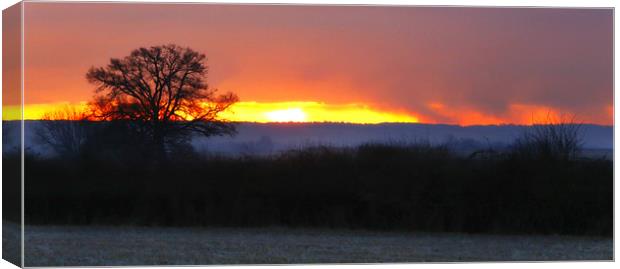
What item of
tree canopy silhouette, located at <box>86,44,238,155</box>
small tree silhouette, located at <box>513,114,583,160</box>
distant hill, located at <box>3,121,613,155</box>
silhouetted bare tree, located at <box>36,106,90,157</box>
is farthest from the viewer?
small tree silhouette, located at <box>513,114,583,160</box>

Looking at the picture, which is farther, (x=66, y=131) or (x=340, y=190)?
(x=340, y=190)

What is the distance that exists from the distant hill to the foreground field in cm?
93

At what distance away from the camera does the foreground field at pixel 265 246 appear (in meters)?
14.8

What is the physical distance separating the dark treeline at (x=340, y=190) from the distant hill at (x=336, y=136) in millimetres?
105

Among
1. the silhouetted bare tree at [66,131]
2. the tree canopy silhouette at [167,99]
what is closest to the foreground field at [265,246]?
the silhouetted bare tree at [66,131]

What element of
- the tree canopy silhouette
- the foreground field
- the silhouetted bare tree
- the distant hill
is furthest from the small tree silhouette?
the silhouetted bare tree

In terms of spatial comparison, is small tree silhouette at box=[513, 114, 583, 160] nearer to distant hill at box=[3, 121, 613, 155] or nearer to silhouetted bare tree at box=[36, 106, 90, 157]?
distant hill at box=[3, 121, 613, 155]

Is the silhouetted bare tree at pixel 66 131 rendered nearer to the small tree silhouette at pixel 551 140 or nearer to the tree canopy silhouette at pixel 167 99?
the tree canopy silhouette at pixel 167 99

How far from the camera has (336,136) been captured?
49.8ft

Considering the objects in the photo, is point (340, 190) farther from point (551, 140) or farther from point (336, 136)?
point (551, 140)

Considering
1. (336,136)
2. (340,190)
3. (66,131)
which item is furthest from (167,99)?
(340,190)

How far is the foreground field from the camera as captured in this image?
48.6 feet

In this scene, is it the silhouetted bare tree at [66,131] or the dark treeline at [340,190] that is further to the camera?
the dark treeline at [340,190]

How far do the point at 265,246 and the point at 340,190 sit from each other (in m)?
1.05
